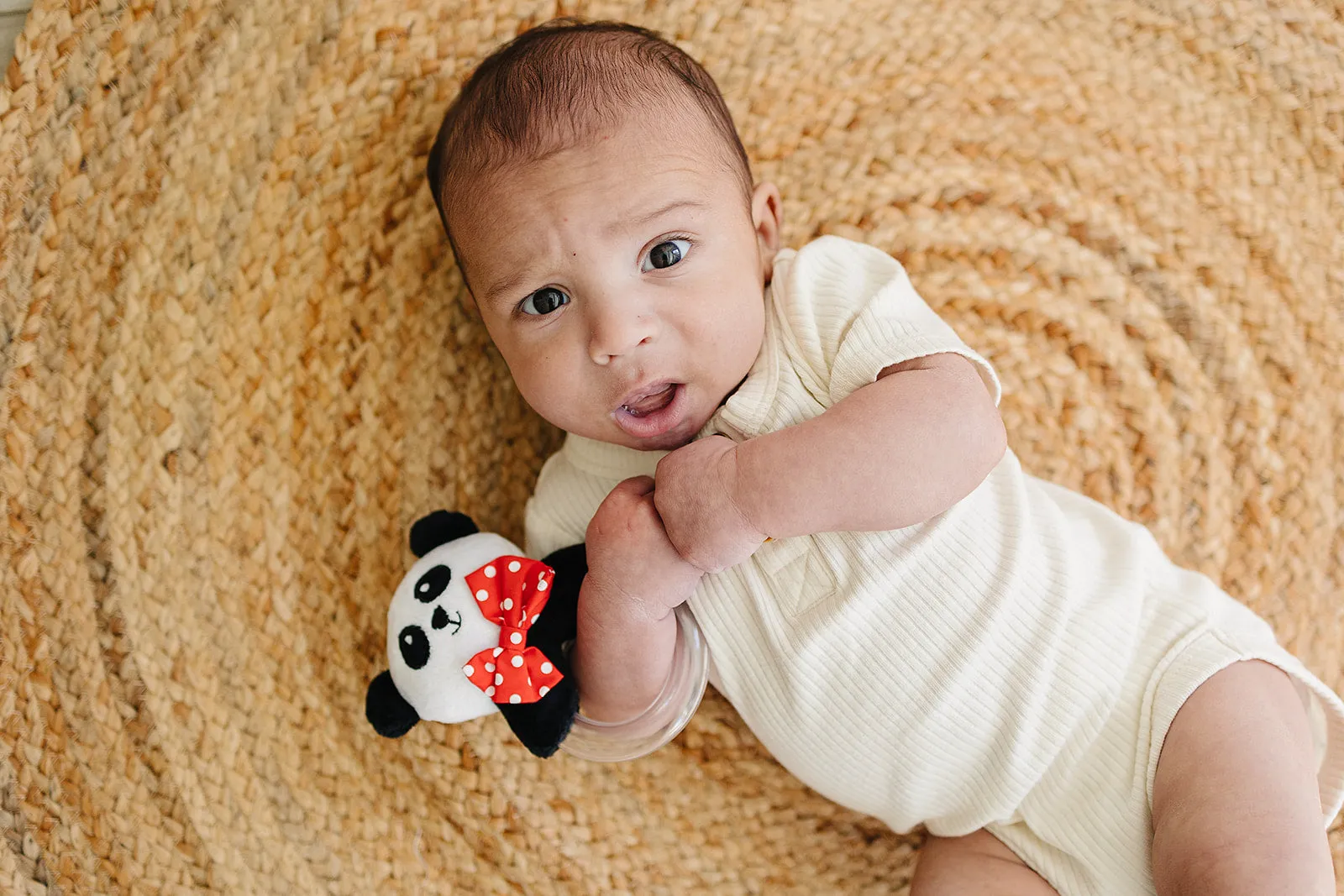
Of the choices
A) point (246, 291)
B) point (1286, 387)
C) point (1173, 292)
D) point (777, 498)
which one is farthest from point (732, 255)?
point (1286, 387)

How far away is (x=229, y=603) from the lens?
1.30 metres

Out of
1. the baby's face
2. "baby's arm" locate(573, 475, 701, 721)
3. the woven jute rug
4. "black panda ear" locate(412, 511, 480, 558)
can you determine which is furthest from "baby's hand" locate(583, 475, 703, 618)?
the woven jute rug

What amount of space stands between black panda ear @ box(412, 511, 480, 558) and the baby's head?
0.19 metres

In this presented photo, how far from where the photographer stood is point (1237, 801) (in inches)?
40.8

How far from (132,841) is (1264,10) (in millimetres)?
1867

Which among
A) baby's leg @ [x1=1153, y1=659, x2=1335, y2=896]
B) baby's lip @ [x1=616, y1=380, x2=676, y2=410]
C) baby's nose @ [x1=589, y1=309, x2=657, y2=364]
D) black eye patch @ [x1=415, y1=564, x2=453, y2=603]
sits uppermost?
baby's nose @ [x1=589, y1=309, x2=657, y2=364]

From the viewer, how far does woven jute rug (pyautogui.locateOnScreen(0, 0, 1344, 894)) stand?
125cm

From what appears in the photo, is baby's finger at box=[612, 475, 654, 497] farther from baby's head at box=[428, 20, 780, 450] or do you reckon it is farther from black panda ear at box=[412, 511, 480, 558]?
black panda ear at box=[412, 511, 480, 558]

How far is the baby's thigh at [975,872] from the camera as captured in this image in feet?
3.97

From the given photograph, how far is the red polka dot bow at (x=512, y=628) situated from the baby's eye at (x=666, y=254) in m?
0.35

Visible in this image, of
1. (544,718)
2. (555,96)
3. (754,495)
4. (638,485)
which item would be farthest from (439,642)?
(555,96)

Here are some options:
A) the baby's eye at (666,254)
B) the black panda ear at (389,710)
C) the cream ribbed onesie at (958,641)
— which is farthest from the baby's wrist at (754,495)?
the black panda ear at (389,710)

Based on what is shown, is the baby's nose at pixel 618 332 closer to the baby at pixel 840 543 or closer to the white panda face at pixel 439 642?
the baby at pixel 840 543

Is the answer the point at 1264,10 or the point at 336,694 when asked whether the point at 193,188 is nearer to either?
the point at 336,694
